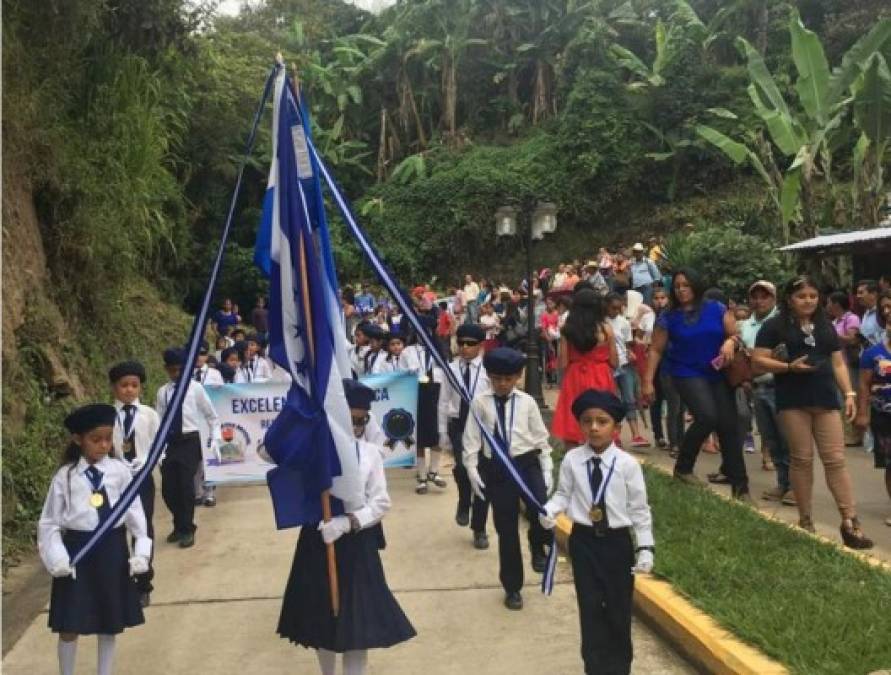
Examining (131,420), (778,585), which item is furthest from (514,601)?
(131,420)

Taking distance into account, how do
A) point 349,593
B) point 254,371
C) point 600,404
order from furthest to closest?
point 254,371 → point 600,404 → point 349,593

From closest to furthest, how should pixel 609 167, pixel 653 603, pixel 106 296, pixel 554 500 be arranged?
pixel 554 500
pixel 653 603
pixel 106 296
pixel 609 167

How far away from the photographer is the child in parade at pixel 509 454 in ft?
18.9

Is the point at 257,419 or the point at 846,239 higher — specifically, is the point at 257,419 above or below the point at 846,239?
below

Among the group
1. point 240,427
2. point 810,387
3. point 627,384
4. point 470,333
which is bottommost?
point 240,427

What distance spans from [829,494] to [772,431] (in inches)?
27.9

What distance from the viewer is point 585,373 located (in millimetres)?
6336

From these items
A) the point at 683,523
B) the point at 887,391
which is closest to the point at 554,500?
the point at 683,523

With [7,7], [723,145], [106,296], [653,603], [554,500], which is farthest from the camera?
[723,145]

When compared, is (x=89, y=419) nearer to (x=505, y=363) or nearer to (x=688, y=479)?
(x=505, y=363)

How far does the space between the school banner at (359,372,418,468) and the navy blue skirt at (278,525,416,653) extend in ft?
17.7

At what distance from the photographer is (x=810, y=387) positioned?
5.97 metres

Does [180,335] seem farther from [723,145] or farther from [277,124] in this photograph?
[277,124]

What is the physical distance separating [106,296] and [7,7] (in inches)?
169
